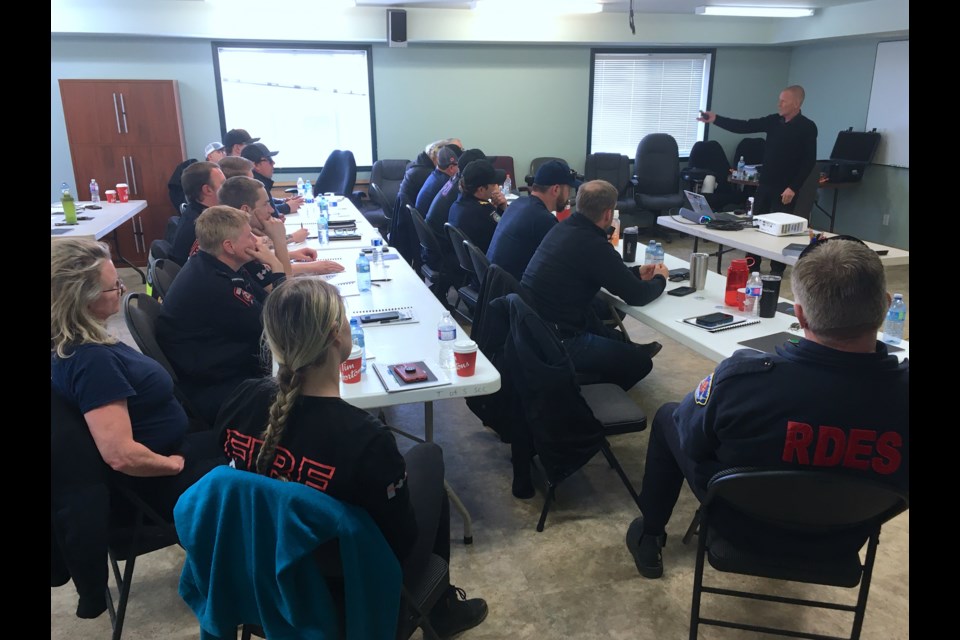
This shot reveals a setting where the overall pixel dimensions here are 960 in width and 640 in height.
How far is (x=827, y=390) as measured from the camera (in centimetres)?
162

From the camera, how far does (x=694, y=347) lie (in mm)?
2650

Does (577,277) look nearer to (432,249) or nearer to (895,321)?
(895,321)

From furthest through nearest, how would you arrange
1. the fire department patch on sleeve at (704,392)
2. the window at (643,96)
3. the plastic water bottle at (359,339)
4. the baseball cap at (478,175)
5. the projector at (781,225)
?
the window at (643,96) → the projector at (781,225) → the baseball cap at (478,175) → the plastic water bottle at (359,339) → the fire department patch on sleeve at (704,392)

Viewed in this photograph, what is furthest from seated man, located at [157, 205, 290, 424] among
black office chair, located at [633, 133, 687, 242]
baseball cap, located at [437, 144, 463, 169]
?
black office chair, located at [633, 133, 687, 242]

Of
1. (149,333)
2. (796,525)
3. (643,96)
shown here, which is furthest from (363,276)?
(643,96)

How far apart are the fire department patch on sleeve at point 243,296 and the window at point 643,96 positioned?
250 inches

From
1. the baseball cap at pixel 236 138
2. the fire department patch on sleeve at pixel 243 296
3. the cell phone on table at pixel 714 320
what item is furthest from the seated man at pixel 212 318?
the baseball cap at pixel 236 138

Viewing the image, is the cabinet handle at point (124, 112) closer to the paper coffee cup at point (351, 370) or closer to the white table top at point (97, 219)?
the white table top at point (97, 219)

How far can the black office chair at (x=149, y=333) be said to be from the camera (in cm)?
234

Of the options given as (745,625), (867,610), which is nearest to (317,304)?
(745,625)

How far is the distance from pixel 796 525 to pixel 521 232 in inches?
87.5

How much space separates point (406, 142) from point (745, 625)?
6.65m

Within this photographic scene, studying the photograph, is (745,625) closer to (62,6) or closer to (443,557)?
(443,557)

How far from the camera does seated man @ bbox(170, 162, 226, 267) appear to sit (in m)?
3.63
